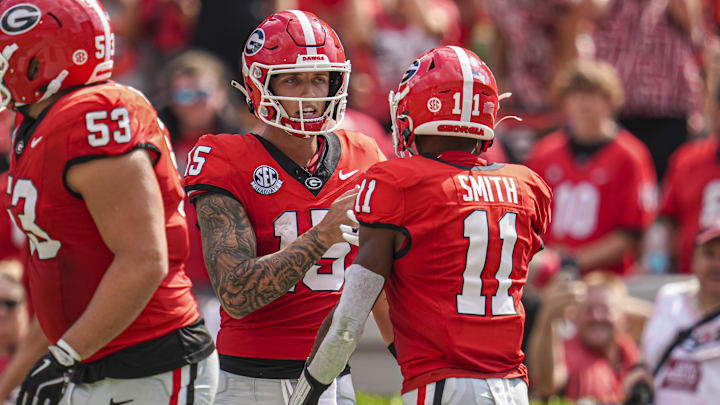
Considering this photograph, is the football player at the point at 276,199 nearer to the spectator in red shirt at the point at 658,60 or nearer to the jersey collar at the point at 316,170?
the jersey collar at the point at 316,170

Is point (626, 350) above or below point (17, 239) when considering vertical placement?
below

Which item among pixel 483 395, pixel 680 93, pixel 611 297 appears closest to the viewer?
pixel 483 395

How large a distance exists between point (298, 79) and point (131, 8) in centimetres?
584

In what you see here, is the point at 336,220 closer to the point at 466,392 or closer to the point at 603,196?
the point at 466,392

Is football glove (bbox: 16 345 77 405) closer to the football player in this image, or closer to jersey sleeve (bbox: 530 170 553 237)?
the football player

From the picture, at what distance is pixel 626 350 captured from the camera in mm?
7453

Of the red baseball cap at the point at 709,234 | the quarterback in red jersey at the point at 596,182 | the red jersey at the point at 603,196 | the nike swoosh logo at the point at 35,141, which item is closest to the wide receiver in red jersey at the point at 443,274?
the nike swoosh logo at the point at 35,141

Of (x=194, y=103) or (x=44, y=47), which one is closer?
(x=44, y=47)

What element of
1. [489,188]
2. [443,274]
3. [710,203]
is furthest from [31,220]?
[710,203]

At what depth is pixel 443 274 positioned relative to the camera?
3367 mm

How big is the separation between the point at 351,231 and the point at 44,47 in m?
1.15

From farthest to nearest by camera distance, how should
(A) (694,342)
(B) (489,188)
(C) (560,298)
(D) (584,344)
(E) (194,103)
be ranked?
(E) (194,103) < (D) (584,344) < (C) (560,298) < (A) (694,342) < (B) (489,188)

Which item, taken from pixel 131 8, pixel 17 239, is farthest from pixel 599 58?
pixel 17 239

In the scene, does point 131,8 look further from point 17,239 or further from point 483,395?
point 483,395
